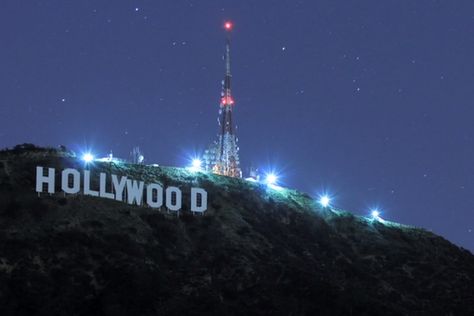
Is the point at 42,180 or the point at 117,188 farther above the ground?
the point at 117,188

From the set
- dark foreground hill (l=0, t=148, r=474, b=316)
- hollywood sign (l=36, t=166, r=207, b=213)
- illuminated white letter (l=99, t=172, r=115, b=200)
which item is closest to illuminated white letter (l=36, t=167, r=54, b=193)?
hollywood sign (l=36, t=166, r=207, b=213)

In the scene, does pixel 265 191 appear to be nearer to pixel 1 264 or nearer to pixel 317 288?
pixel 317 288

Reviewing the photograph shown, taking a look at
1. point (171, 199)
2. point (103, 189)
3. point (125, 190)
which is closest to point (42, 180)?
point (103, 189)

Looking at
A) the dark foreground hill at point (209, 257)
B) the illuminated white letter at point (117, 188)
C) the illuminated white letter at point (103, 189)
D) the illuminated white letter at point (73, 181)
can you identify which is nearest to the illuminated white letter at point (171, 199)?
the dark foreground hill at point (209, 257)

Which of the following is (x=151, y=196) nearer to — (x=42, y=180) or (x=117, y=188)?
(x=117, y=188)

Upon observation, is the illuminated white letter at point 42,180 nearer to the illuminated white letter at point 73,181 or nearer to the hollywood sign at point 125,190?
the hollywood sign at point 125,190
